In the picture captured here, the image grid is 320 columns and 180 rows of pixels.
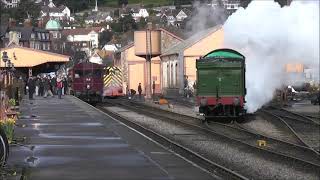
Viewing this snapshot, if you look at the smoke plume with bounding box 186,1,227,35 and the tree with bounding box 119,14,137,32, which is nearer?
the smoke plume with bounding box 186,1,227,35

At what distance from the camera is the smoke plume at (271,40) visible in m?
15.9

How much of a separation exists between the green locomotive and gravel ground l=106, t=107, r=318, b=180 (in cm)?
473

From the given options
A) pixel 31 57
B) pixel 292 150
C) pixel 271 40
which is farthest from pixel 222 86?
pixel 31 57

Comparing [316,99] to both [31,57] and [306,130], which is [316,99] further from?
[31,57]

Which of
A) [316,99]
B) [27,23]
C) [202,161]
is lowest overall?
Answer: [202,161]

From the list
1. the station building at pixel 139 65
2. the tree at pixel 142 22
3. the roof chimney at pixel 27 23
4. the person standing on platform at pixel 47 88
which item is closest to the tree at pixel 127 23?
the tree at pixel 142 22

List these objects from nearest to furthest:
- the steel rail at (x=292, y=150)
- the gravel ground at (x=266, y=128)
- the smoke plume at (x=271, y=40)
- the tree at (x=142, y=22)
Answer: the smoke plume at (x=271, y=40)
the steel rail at (x=292, y=150)
the gravel ground at (x=266, y=128)
the tree at (x=142, y=22)

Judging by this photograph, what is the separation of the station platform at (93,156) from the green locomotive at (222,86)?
27.0ft

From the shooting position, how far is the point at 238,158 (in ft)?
58.4

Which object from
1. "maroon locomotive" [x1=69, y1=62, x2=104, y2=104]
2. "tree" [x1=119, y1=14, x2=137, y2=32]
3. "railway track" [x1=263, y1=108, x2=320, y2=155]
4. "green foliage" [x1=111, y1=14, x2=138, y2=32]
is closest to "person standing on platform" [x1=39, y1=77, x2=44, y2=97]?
"maroon locomotive" [x1=69, y1=62, x2=104, y2=104]

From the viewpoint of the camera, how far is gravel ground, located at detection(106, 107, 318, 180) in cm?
1487

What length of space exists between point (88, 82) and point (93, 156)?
123 ft

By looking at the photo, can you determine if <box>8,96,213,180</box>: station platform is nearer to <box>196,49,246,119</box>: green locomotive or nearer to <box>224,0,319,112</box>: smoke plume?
<box>224,0,319,112</box>: smoke plume

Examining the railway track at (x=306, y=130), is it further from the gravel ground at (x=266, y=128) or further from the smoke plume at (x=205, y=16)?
the smoke plume at (x=205, y=16)
